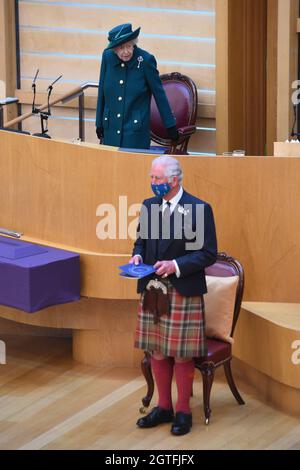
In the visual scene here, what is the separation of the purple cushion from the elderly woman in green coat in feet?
3.95

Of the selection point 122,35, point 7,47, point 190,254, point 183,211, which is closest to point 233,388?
point 190,254

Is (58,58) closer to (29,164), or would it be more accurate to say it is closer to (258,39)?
(258,39)

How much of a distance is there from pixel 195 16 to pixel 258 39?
56 centimetres

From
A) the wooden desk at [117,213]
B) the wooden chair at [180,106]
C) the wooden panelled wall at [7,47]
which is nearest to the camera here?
the wooden desk at [117,213]

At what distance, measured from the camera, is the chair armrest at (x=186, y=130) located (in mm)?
9217

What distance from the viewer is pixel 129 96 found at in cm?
785

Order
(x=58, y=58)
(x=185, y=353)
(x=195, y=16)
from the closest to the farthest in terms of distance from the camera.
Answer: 1. (x=185, y=353)
2. (x=195, y=16)
3. (x=58, y=58)

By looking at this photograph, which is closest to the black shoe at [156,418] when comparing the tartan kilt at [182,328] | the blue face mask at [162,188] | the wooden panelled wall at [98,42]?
the tartan kilt at [182,328]

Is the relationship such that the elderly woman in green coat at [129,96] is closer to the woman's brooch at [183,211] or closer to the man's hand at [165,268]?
the woman's brooch at [183,211]

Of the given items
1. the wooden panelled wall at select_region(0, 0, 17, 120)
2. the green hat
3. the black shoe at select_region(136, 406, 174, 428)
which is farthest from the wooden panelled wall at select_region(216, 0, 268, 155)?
the black shoe at select_region(136, 406, 174, 428)

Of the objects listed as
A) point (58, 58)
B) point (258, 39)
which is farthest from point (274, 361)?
point (58, 58)

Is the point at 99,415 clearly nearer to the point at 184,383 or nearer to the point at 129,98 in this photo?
the point at 184,383

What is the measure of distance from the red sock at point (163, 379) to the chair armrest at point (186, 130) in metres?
3.15

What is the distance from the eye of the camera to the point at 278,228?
6773 millimetres
